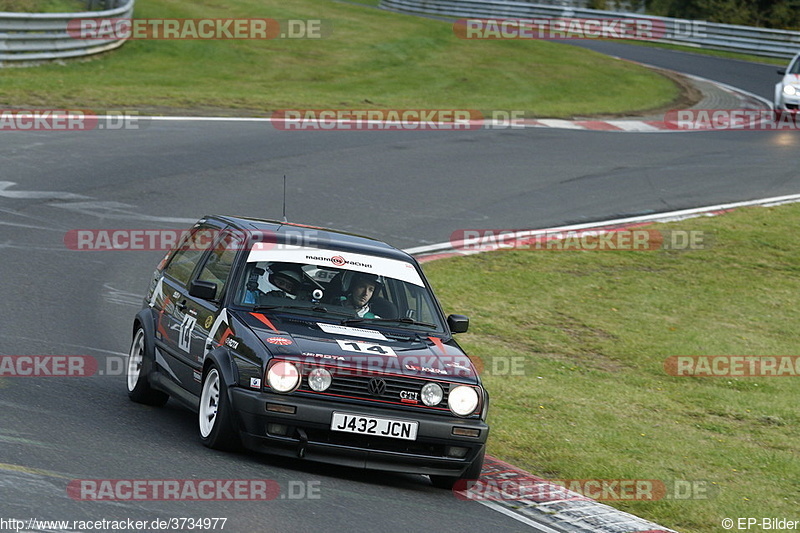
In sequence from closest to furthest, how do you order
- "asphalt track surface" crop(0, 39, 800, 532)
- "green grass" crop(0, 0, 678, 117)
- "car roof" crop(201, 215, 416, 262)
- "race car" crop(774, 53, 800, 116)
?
"asphalt track surface" crop(0, 39, 800, 532)
"car roof" crop(201, 215, 416, 262)
"green grass" crop(0, 0, 678, 117)
"race car" crop(774, 53, 800, 116)

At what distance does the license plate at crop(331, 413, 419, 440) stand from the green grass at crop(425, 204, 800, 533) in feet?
4.55

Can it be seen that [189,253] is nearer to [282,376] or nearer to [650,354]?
[282,376]

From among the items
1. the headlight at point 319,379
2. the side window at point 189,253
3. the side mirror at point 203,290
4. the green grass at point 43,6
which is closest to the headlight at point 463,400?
the headlight at point 319,379

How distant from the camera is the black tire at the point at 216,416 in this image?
7.27 metres

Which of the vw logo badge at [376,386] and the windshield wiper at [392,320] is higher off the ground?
the windshield wiper at [392,320]

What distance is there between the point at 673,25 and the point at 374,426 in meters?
39.2

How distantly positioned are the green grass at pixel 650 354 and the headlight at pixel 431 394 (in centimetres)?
126

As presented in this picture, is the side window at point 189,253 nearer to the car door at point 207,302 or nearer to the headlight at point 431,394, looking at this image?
the car door at point 207,302

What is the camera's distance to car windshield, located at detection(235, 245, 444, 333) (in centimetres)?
808

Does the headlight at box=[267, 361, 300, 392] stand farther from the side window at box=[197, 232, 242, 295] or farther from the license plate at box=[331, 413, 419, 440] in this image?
the side window at box=[197, 232, 242, 295]

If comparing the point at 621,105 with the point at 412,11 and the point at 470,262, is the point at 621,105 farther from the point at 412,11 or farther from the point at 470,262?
the point at 412,11

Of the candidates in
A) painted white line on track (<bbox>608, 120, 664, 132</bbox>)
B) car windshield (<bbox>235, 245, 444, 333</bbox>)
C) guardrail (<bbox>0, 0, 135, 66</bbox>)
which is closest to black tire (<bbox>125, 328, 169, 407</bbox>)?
car windshield (<bbox>235, 245, 444, 333</bbox>)

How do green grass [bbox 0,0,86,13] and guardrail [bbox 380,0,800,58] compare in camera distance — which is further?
guardrail [bbox 380,0,800,58]

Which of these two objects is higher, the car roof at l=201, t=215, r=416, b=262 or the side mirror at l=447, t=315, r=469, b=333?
the car roof at l=201, t=215, r=416, b=262
